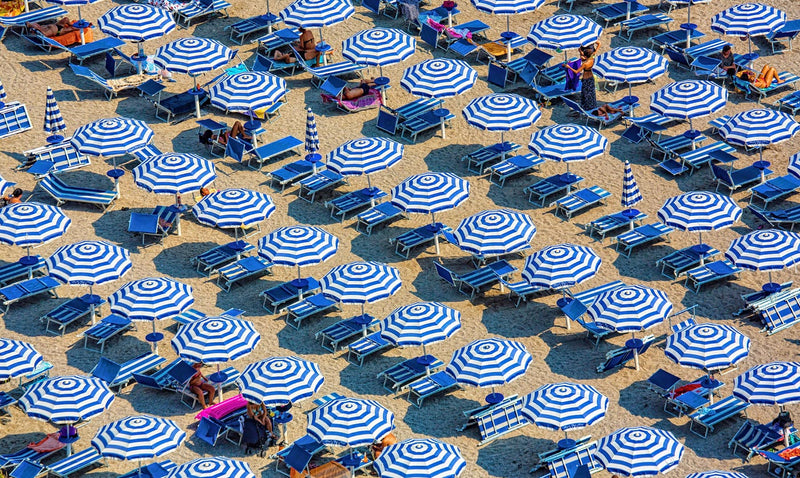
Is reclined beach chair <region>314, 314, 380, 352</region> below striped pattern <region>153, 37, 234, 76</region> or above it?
below

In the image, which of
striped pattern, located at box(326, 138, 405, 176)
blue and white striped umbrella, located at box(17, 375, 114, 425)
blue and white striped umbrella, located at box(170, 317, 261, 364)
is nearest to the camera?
blue and white striped umbrella, located at box(17, 375, 114, 425)

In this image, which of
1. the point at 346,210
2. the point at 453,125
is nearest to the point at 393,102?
the point at 453,125

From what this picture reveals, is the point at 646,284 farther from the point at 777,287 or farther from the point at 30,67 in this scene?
the point at 30,67

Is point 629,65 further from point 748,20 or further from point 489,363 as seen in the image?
point 489,363

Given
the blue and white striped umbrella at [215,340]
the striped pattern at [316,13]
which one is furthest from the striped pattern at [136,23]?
the blue and white striped umbrella at [215,340]

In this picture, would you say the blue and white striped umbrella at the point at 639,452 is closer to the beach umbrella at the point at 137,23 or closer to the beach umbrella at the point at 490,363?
the beach umbrella at the point at 490,363

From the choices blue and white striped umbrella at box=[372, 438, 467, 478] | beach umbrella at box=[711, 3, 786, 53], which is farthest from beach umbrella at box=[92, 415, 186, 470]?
beach umbrella at box=[711, 3, 786, 53]

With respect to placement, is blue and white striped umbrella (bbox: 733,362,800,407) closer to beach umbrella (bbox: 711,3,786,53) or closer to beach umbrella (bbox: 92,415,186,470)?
beach umbrella (bbox: 92,415,186,470)
